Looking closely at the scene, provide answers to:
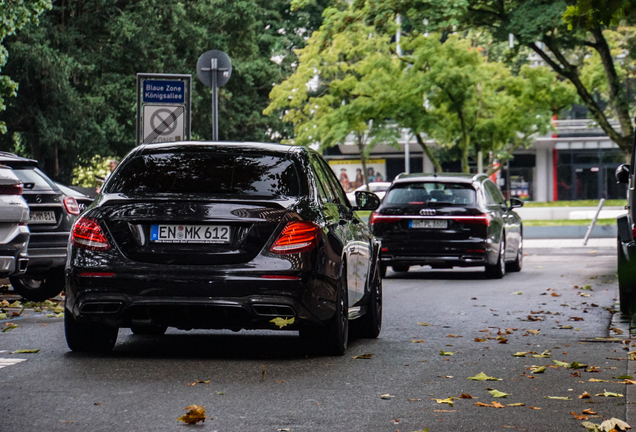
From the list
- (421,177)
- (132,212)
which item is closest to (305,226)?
(132,212)

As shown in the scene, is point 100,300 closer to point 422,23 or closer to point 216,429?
point 216,429

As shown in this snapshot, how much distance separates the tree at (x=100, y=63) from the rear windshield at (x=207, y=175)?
24917mm

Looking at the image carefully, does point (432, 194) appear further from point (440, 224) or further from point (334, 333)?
point (334, 333)

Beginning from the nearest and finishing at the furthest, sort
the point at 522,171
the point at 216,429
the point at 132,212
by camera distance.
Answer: the point at 216,429, the point at 132,212, the point at 522,171

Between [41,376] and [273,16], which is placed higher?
[273,16]

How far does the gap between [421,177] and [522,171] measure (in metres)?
44.9

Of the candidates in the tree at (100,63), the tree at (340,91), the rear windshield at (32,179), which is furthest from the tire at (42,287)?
the tree at (100,63)

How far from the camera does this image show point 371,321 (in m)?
8.84

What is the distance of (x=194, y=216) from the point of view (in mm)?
7031

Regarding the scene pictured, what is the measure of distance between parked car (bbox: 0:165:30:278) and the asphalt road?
556mm

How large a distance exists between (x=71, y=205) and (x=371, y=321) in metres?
4.59

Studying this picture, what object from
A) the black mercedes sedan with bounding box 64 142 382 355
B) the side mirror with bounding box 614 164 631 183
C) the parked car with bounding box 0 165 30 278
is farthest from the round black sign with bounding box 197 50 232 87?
the black mercedes sedan with bounding box 64 142 382 355

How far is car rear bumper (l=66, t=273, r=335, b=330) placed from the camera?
699 centimetres

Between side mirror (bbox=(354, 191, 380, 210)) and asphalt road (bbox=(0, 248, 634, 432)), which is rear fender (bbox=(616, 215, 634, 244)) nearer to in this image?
asphalt road (bbox=(0, 248, 634, 432))
